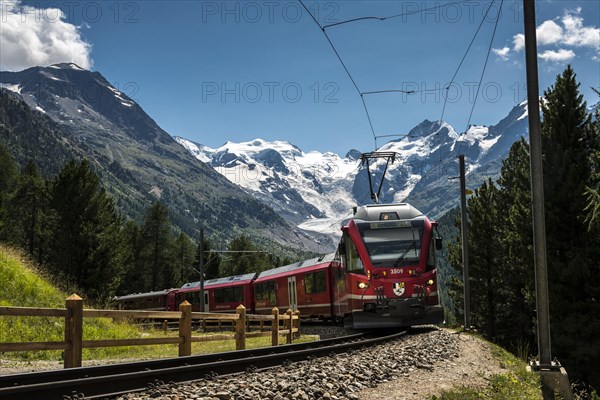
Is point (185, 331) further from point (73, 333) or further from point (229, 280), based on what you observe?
point (229, 280)

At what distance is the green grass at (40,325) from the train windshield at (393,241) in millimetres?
5755

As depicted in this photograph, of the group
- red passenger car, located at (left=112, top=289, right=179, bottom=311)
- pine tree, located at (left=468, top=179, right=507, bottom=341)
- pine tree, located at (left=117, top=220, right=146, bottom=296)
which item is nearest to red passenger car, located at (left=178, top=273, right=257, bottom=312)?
red passenger car, located at (left=112, top=289, right=179, bottom=311)

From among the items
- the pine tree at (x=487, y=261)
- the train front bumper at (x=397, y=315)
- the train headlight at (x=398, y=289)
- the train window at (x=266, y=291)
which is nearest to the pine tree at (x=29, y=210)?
the train window at (x=266, y=291)

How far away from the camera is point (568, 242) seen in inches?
1190

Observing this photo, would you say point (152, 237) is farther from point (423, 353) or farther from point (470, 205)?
point (423, 353)

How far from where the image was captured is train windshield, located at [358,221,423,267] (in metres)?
19.4

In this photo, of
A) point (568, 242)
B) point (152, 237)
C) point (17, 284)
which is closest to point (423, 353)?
point (17, 284)

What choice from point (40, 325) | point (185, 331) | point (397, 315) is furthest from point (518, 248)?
point (40, 325)

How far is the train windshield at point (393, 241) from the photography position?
19.4 metres

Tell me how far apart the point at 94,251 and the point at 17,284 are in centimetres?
2615

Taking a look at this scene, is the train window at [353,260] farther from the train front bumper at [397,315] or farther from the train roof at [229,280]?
the train roof at [229,280]

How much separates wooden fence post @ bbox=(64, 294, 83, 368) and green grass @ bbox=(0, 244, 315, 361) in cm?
529

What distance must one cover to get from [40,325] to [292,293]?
18898mm

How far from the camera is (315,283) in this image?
31.2 m
